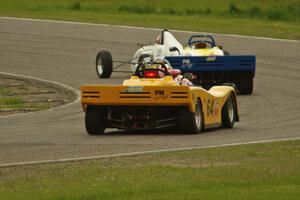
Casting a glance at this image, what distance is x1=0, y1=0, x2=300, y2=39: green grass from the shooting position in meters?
41.0

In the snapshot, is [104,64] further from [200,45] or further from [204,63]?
[204,63]

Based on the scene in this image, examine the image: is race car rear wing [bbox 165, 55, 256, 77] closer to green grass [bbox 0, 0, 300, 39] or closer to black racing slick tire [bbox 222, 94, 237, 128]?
black racing slick tire [bbox 222, 94, 237, 128]

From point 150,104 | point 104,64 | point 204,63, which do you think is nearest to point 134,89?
point 150,104

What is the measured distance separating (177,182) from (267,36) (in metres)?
27.5

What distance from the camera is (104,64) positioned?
28.4 meters

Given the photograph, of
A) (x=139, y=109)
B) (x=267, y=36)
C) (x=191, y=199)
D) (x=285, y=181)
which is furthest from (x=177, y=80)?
(x=267, y=36)

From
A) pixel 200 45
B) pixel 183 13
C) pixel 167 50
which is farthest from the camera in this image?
pixel 183 13

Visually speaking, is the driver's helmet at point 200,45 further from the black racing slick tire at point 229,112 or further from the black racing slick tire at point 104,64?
the black racing slick tire at point 229,112

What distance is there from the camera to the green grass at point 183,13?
41031mm

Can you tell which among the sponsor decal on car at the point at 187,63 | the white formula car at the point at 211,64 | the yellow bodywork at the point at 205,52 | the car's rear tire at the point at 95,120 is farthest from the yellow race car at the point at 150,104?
the yellow bodywork at the point at 205,52

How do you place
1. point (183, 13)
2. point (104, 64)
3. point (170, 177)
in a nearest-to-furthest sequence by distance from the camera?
point (170, 177)
point (104, 64)
point (183, 13)

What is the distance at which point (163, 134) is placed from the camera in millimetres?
16469

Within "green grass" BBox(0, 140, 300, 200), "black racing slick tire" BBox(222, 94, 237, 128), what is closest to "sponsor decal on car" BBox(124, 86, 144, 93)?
"black racing slick tire" BBox(222, 94, 237, 128)

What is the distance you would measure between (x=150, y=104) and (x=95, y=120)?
0.87 m
